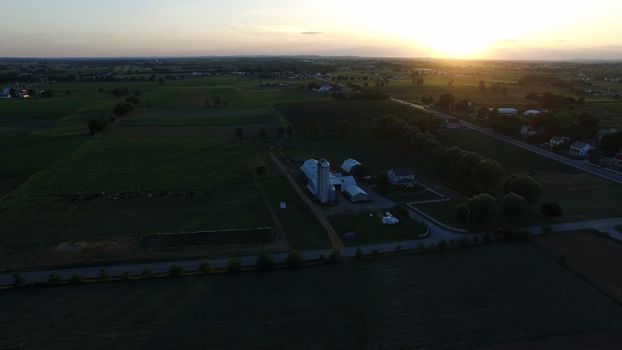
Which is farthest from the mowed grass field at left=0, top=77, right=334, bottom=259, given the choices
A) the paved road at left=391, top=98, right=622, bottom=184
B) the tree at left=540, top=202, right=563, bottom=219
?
the paved road at left=391, top=98, right=622, bottom=184

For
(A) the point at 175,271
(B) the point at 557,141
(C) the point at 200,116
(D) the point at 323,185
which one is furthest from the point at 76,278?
(C) the point at 200,116

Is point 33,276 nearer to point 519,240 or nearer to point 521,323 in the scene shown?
point 521,323

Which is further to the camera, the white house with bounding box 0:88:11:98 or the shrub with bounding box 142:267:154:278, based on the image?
the white house with bounding box 0:88:11:98

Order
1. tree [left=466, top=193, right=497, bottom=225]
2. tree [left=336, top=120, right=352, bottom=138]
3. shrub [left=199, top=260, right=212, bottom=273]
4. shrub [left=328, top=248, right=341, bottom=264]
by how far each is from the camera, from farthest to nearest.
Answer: tree [left=336, top=120, right=352, bottom=138] < tree [left=466, top=193, right=497, bottom=225] < shrub [left=328, top=248, right=341, bottom=264] < shrub [left=199, top=260, right=212, bottom=273]

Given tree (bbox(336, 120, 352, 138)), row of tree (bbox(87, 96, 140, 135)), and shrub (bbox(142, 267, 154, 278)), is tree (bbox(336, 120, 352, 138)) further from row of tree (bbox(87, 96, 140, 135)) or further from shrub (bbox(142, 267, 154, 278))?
shrub (bbox(142, 267, 154, 278))

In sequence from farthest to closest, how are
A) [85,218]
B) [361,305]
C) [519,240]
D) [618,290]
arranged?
[85,218] → [519,240] → [618,290] → [361,305]

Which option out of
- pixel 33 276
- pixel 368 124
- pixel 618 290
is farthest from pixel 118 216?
pixel 368 124

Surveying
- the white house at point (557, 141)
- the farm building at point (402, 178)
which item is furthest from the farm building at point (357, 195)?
the white house at point (557, 141)

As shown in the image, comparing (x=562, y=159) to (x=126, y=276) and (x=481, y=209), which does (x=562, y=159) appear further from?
(x=126, y=276)
